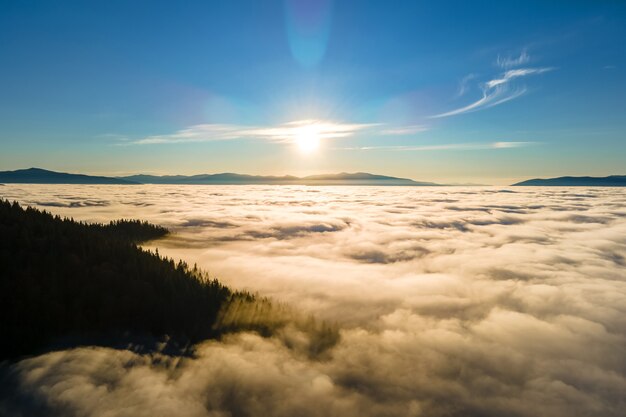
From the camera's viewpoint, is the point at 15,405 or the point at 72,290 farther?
the point at 72,290

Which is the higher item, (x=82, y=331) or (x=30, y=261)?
(x=30, y=261)

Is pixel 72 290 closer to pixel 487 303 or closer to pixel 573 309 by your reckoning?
pixel 487 303

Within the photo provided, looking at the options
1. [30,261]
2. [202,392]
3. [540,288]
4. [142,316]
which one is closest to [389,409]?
[202,392]

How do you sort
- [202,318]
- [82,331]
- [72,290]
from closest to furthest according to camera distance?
[82,331]
[72,290]
[202,318]

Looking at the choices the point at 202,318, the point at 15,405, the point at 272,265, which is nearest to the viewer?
the point at 15,405

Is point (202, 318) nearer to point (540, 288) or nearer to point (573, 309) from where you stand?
point (573, 309)

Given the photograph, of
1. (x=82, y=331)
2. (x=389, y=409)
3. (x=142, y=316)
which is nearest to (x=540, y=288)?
(x=389, y=409)
